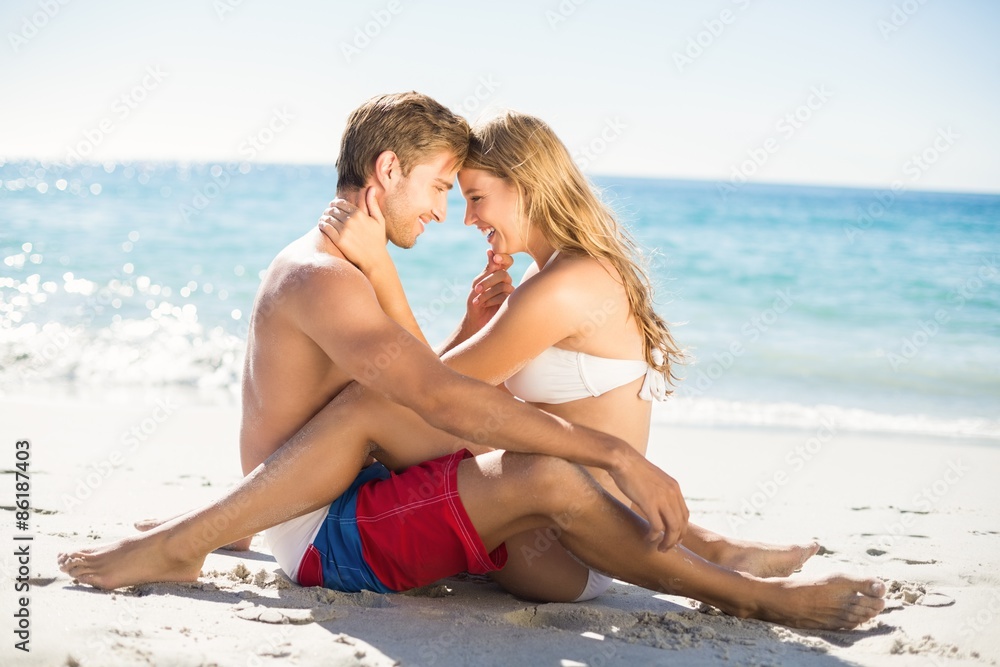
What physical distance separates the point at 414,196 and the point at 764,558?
1.94 meters

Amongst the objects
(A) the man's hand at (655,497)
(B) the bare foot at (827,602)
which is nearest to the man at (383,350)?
(A) the man's hand at (655,497)

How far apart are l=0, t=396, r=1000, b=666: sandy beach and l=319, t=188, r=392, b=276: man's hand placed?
3.82 ft

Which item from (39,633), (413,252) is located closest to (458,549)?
(39,633)

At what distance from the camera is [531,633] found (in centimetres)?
276

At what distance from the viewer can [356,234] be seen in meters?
3.14

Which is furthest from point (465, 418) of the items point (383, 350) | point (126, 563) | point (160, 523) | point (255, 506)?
point (160, 523)

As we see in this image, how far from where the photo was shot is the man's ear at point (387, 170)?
3299 mm

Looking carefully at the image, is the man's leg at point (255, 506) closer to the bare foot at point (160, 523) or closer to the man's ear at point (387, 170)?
the bare foot at point (160, 523)

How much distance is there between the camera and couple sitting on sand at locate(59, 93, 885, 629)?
2.75m

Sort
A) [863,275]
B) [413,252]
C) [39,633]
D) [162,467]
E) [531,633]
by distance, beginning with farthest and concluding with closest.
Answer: [413,252] < [863,275] < [162,467] < [531,633] < [39,633]

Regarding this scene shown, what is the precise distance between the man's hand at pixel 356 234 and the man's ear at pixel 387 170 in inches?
5.6

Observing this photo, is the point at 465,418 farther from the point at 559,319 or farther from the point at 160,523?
the point at 160,523

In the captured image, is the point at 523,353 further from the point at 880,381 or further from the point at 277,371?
the point at 880,381

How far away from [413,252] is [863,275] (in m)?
8.30
